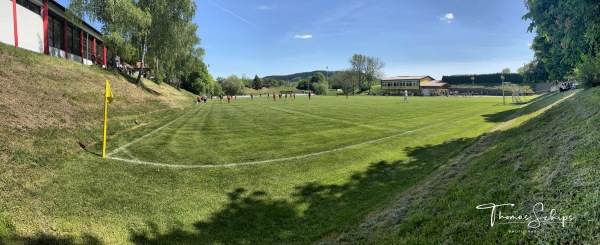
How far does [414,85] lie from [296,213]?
116085mm

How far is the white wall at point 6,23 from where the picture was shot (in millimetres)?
22734

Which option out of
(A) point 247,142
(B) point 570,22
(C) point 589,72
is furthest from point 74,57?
(C) point 589,72

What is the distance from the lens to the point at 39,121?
1110 centimetres

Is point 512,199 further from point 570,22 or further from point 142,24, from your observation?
point 142,24

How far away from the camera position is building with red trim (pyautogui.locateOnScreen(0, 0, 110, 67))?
23766 mm

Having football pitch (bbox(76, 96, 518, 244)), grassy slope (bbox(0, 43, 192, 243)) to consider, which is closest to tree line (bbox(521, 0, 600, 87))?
football pitch (bbox(76, 96, 518, 244))

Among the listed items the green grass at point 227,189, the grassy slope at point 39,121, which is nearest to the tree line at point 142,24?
the grassy slope at point 39,121

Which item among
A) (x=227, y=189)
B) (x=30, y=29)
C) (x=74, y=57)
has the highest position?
(x=30, y=29)

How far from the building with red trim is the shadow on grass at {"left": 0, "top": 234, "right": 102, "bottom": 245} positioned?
2619cm

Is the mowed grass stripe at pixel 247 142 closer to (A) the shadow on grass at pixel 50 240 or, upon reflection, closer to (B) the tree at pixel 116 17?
(A) the shadow on grass at pixel 50 240

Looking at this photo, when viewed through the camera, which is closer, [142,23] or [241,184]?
[241,184]

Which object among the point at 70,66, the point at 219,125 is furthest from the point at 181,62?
the point at 219,125

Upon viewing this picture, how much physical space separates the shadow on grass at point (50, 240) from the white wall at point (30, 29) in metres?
28.4

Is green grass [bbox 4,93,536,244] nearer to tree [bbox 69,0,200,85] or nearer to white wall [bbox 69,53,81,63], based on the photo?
tree [bbox 69,0,200,85]
